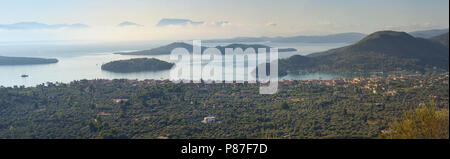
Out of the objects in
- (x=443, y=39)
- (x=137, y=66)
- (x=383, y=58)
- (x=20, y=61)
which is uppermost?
(x=443, y=39)

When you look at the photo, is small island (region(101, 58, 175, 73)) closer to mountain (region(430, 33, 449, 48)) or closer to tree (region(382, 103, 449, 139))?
tree (region(382, 103, 449, 139))

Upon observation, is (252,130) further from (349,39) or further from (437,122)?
(349,39)

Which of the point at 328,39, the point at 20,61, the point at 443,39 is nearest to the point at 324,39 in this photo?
the point at 328,39

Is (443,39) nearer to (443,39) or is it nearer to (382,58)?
(443,39)

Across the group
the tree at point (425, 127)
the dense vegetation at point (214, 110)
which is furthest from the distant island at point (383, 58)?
the tree at point (425, 127)

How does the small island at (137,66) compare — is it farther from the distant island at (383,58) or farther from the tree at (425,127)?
the tree at (425,127)

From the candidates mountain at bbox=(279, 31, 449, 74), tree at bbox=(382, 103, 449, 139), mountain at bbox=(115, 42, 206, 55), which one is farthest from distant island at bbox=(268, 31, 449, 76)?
tree at bbox=(382, 103, 449, 139)
